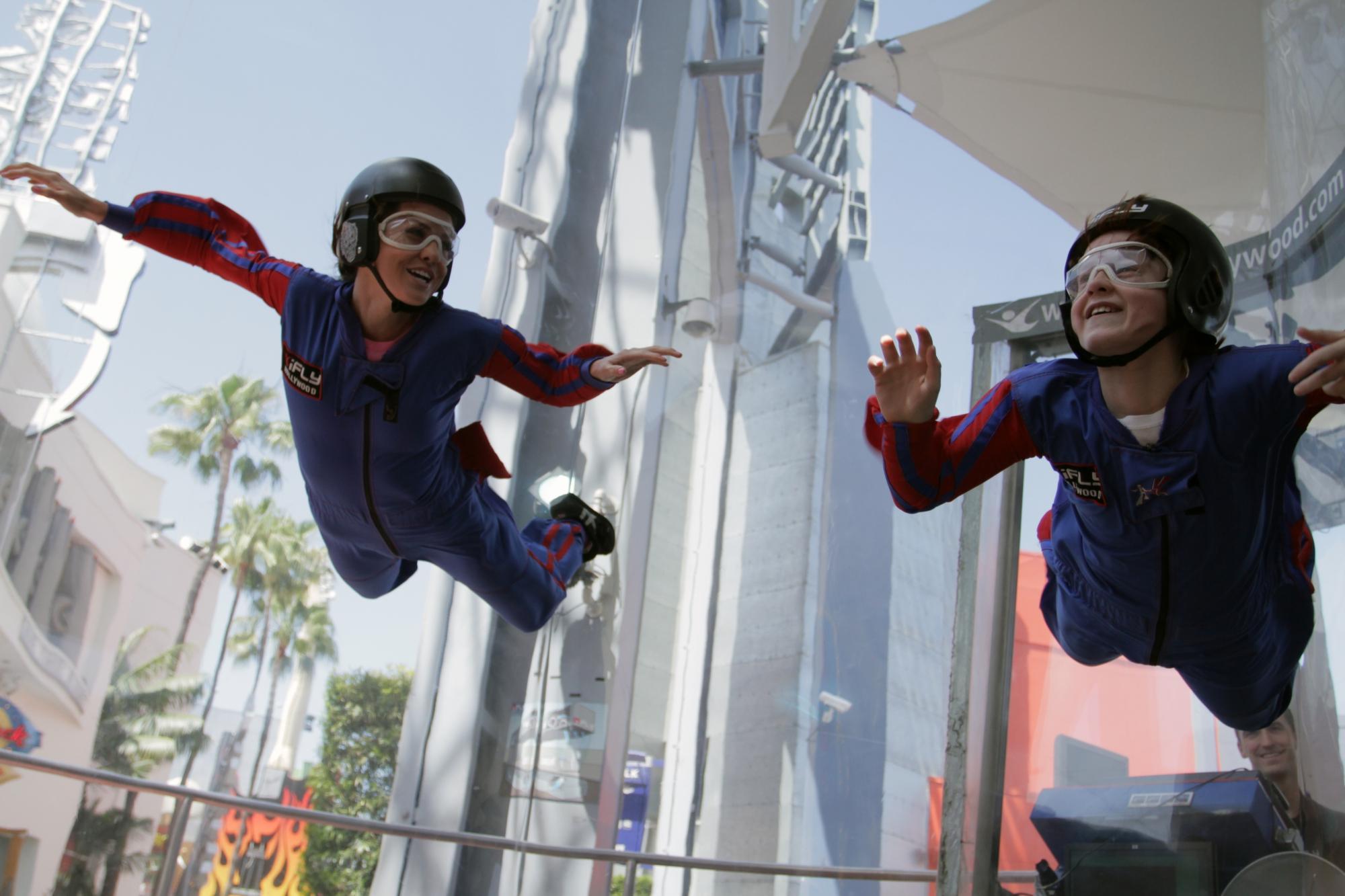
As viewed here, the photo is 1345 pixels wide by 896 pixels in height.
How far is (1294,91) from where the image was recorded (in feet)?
5.23

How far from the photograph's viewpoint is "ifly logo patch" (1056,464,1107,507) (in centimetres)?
152

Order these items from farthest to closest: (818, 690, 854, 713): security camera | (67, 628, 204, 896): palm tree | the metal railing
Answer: (67, 628, 204, 896): palm tree, (818, 690, 854, 713): security camera, the metal railing

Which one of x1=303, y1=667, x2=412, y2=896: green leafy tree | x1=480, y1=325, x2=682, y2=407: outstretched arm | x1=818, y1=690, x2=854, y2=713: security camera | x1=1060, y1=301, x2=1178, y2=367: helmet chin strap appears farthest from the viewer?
x1=303, y1=667, x2=412, y2=896: green leafy tree

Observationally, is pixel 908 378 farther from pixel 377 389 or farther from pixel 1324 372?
pixel 377 389

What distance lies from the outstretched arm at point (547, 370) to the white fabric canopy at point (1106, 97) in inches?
51.5

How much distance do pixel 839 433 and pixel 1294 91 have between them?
8.82 feet

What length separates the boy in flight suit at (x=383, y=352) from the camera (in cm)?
203

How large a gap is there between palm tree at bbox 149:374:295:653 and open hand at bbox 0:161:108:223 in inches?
93.7

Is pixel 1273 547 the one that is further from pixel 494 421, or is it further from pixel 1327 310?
pixel 494 421

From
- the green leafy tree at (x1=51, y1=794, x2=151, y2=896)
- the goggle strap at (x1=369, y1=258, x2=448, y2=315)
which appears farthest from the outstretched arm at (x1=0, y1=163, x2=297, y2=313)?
the green leafy tree at (x1=51, y1=794, x2=151, y2=896)

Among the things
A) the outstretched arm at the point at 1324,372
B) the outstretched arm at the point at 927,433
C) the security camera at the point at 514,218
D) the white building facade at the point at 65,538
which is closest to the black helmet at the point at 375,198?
the outstretched arm at the point at 927,433

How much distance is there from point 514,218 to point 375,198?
7.32ft

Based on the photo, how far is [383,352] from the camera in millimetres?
2051

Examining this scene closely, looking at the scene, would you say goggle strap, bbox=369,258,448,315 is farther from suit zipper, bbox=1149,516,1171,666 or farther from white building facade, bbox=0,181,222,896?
white building facade, bbox=0,181,222,896
